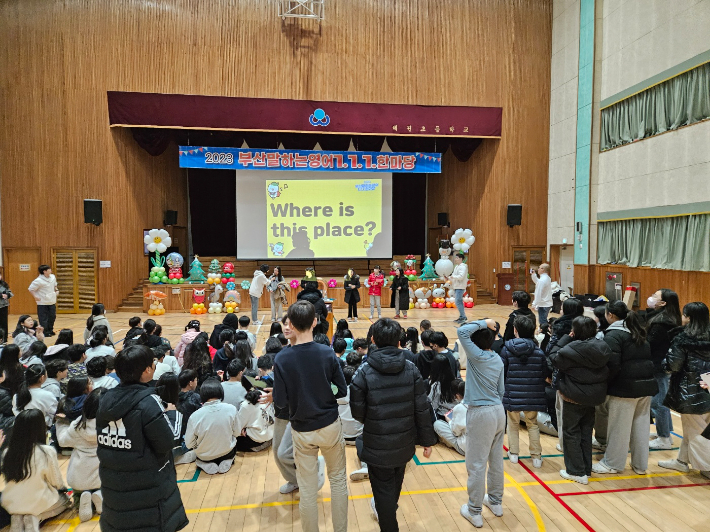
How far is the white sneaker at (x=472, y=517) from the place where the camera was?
3139 mm

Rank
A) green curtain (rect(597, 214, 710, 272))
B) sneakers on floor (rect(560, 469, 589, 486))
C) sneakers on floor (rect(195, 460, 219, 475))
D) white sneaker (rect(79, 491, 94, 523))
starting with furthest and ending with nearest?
green curtain (rect(597, 214, 710, 272)) → sneakers on floor (rect(195, 460, 219, 475)) → sneakers on floor (rect(560, 469, 589, 486)) → white sneaker (rect(79, 491, 94, 523))

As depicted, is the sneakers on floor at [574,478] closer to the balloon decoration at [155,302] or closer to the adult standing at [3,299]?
the adult standing at [3,299]

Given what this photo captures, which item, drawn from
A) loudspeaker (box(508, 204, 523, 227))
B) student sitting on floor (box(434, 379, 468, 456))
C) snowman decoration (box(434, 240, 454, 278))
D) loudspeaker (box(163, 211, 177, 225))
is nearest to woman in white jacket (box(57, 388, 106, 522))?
student sitting on floor (box(434, 379, 468, 456))

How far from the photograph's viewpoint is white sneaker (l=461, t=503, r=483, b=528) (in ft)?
10.3

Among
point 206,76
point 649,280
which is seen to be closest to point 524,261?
point 649,280

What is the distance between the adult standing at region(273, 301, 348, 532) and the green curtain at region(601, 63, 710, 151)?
9520 mm

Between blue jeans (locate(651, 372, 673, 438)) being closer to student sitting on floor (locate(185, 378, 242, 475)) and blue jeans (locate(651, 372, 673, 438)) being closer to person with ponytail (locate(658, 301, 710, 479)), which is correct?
person with ponytail (locate(658, 301, 710, 479))

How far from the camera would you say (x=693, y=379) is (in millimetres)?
3623

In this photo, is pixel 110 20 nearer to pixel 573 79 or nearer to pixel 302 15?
pixel 302 15

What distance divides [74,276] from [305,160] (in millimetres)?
7148

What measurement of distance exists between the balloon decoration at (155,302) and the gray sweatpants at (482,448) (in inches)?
427

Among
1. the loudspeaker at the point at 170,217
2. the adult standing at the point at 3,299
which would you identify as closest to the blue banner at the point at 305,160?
the loudspeaker at the point at 170,217

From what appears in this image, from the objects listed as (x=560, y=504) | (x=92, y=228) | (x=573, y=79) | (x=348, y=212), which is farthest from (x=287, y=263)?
(x=560, y=504)

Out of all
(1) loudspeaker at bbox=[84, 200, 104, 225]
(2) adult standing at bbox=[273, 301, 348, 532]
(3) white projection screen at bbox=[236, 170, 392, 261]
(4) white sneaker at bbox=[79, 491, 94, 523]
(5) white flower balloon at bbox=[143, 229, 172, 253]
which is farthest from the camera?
(3) white projection screen at bbox=[236, 170, 392, 261]
